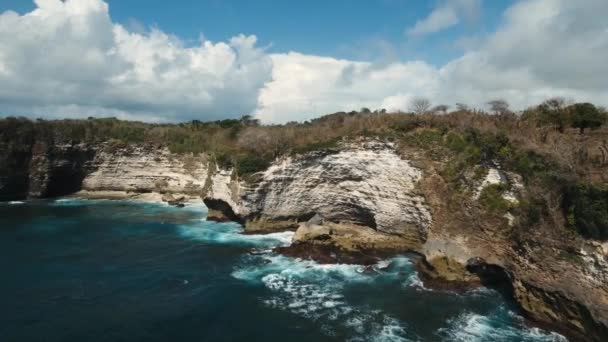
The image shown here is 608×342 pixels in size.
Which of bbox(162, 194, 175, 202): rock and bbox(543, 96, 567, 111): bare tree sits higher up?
bbox(543, 96, 567, 111): bare tree

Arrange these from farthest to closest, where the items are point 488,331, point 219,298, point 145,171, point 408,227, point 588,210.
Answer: point 145,171
point 408,227
point 219,298
point 488,331
point 588,210

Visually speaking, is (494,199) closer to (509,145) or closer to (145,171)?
(509,145)

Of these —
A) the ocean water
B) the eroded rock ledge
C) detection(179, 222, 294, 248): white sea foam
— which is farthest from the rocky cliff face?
the ocean water

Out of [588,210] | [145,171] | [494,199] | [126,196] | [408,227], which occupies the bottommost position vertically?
[126,196]

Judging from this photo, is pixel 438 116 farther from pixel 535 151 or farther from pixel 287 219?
pixel 287 219

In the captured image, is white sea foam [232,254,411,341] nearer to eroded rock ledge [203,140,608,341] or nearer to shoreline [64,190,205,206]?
eroded rock ledge [203,140,608,341]

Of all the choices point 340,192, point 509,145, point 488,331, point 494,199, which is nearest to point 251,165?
point 340,192

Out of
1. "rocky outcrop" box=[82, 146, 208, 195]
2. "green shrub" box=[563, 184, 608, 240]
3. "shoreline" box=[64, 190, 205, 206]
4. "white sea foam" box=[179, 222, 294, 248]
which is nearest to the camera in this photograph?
"green shrub" box=[563, 184, 608, 240]
